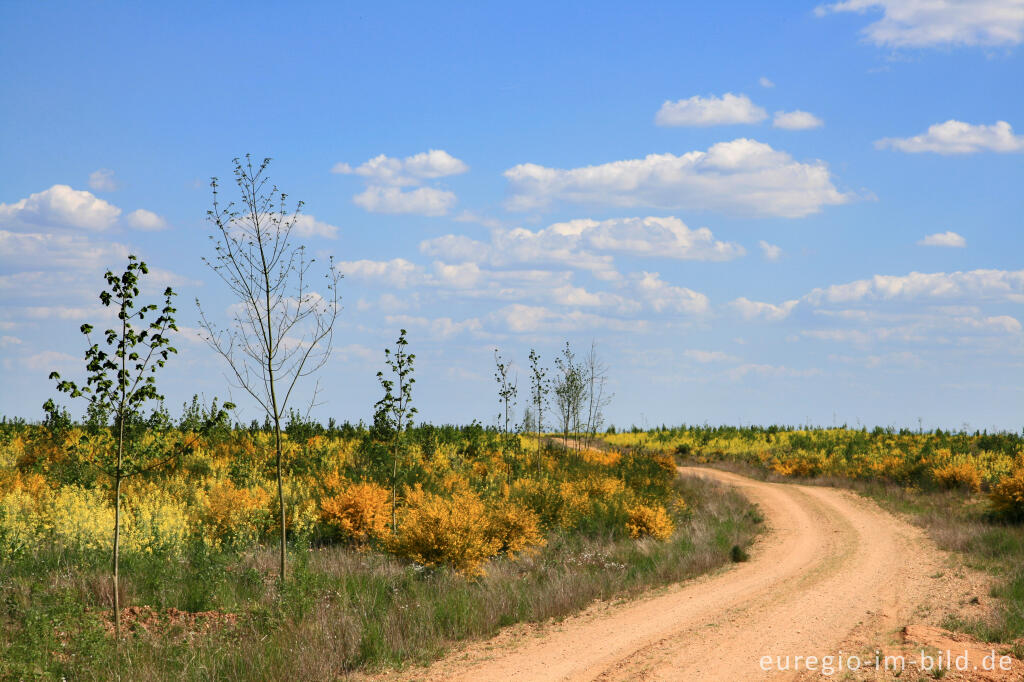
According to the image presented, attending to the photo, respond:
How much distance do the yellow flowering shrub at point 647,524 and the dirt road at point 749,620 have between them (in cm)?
223

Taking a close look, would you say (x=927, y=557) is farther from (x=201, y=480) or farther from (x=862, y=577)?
(x=201, y=480)

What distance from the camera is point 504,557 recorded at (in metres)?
16.0

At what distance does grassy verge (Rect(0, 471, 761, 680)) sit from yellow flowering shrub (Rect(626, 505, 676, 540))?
1.68 metres

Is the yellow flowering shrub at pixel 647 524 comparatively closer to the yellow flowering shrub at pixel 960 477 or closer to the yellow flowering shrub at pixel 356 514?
the yellow flowering shrub at pixel 356 514

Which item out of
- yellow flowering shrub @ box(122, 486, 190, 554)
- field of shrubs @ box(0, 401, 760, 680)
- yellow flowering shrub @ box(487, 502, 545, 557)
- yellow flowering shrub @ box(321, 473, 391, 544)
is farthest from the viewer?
yellow flowering shrub @ box(321, 473, 391, 544)

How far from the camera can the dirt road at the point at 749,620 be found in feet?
32.1

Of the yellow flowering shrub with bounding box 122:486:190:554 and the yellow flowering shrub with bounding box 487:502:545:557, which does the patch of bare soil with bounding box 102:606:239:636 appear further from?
the yellow flowering shrub with bounding box 487:502:545:557

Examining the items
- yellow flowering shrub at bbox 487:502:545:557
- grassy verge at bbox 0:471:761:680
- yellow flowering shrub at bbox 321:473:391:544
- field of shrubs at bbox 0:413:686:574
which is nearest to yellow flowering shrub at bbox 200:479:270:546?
field of shrubs at bbox 0:413:686:574

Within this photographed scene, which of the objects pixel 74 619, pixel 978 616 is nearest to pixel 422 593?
pixel 74 619

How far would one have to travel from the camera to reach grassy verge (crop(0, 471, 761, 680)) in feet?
30.2

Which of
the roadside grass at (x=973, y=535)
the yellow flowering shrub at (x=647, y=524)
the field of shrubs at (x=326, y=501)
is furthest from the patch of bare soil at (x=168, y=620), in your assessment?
the roadside grass at (x=973, y=535)

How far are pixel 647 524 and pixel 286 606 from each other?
10.3 m

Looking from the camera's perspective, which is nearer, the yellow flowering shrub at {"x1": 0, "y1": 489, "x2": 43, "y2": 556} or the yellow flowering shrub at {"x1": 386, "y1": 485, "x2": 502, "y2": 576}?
the yellow flowering shrub at {"x1": 386, "y1": 485, "x2": 502, "y2": 576}

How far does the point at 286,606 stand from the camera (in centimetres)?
1097
